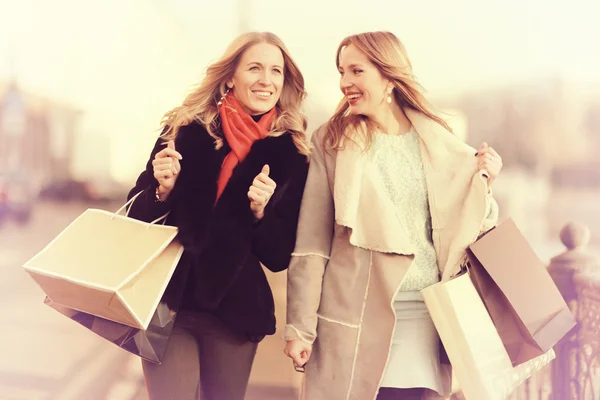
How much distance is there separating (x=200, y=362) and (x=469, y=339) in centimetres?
81

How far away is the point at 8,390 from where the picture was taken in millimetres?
2354

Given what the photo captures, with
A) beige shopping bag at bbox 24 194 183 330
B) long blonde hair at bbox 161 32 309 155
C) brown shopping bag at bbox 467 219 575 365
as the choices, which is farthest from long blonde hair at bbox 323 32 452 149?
beige shopping bag at bbox 24 194 183 330

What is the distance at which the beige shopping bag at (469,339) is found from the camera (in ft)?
5.23

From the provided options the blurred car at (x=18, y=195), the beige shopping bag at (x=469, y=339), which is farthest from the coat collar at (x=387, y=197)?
the blurred car at (x=18, y=195)

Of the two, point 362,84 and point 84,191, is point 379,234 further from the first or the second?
point 84,191

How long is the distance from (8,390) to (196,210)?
1363 millimetres

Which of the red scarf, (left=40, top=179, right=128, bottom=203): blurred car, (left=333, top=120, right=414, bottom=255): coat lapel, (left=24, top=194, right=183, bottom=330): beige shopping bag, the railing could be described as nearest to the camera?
(left=24, top=194, right=183, bottom=330): beige shopping bag

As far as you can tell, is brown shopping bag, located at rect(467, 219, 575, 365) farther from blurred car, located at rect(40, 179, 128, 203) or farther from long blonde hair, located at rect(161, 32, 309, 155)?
blurred car, located at rect(40, 179, 128, 203)

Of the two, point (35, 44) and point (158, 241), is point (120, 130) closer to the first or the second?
point (35, 44)

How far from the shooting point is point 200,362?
175 cm

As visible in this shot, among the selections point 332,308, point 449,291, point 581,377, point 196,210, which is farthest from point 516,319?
point 196,210

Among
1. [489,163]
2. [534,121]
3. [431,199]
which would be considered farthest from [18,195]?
[534,121]

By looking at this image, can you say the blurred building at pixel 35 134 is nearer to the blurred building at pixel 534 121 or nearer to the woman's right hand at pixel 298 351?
the woman's right hand at pixel 298 351

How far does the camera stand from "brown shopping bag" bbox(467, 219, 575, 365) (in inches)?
64.9
